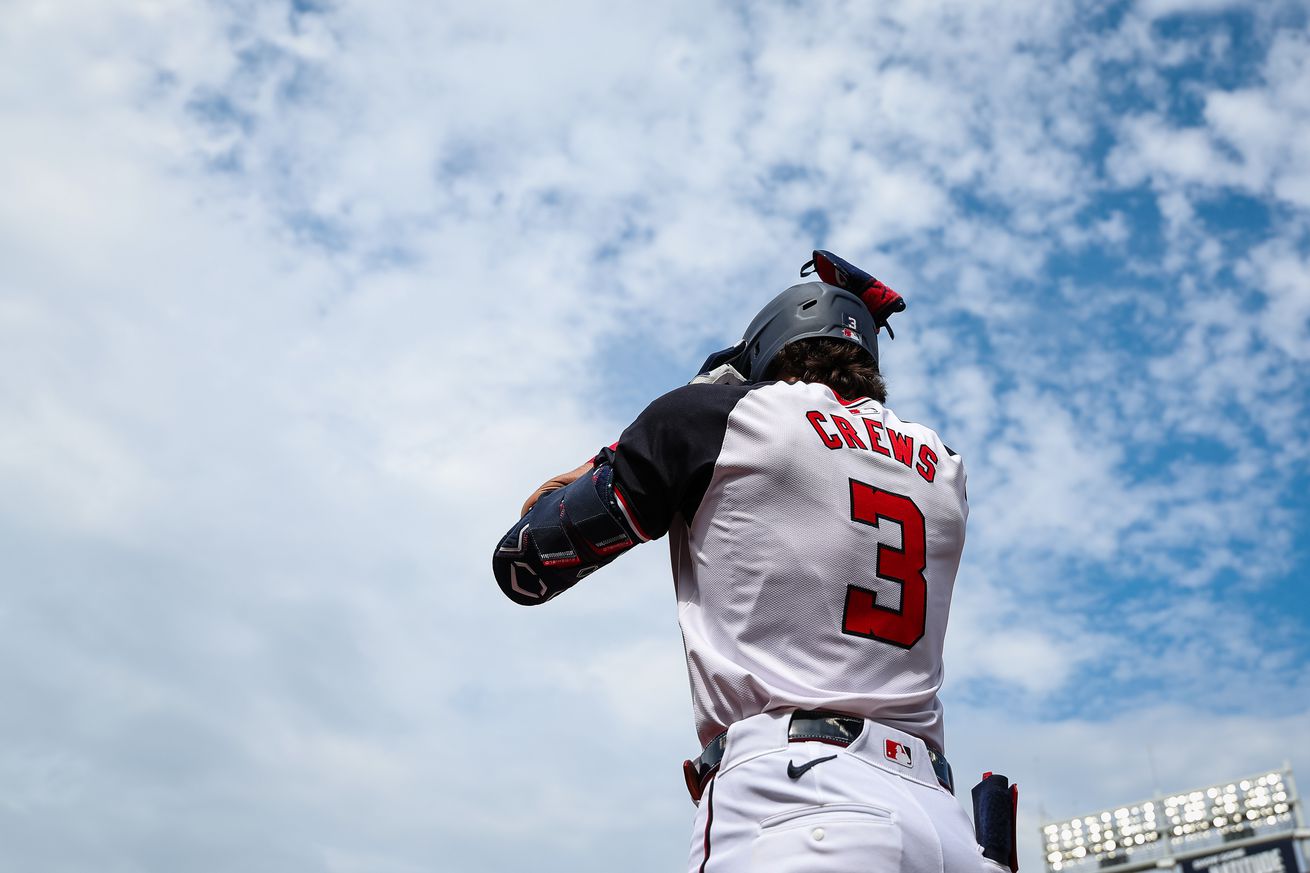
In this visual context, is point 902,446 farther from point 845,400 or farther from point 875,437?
point 845,400

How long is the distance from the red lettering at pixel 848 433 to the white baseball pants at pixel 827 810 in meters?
0.75

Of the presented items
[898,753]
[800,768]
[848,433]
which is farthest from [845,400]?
[800,768]

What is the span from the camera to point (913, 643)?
110 inches

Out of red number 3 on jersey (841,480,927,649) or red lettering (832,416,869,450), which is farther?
red lettering (832,416,869,450)

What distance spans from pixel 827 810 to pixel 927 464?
111 cm

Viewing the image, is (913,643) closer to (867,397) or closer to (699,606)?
(699,606)

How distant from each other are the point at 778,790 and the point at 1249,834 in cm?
4658

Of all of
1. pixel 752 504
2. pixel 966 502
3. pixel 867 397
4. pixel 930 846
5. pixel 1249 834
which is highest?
pixel 1249 834

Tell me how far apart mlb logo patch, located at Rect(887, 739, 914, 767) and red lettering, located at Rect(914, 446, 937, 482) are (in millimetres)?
774

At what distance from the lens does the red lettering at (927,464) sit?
10.1 ft

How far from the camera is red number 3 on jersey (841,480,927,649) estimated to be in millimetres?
2715

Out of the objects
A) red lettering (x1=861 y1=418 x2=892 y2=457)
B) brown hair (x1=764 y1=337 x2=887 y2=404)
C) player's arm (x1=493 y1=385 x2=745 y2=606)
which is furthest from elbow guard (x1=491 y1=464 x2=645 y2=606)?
brown hair (x1=764 y1=337 x2=887 y2=404)

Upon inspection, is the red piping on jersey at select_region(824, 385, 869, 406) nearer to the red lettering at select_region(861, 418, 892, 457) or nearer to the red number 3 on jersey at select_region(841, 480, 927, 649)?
the red lettering at select_region(861, 418, 892, 457)

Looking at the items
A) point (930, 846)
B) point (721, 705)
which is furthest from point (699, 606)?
point (930, 846)
